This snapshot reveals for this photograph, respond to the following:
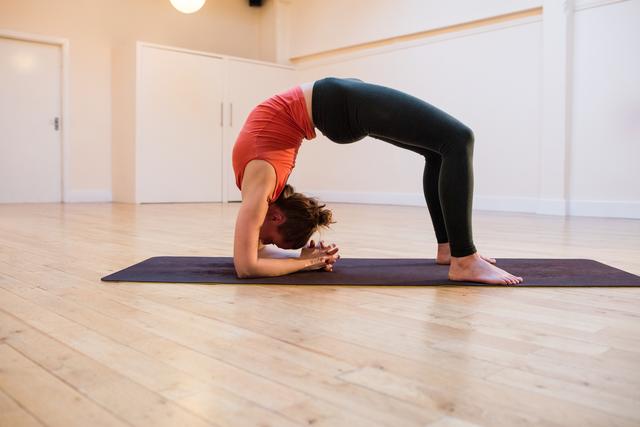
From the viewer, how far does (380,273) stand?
79.3 inches

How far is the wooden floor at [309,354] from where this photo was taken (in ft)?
2.66

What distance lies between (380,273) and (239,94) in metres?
5.92

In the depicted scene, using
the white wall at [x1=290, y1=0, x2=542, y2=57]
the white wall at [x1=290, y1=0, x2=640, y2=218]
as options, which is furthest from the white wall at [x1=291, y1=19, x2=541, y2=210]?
the white wall at [x1=290, y1=0, x2=542, y2=57]

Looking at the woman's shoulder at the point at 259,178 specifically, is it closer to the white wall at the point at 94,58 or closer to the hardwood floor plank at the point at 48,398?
the hardwood floor plank at the point at 48,398

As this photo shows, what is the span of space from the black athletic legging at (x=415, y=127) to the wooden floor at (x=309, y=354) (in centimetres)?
24

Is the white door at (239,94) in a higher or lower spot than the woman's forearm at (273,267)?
higher

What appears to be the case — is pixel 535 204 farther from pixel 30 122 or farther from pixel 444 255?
pixel 30 122

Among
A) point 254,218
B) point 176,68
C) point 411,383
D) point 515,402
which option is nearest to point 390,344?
point 411,383

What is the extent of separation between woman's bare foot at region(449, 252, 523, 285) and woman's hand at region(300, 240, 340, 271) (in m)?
0.43

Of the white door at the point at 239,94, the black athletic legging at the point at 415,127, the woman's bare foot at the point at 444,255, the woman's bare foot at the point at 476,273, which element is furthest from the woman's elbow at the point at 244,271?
the white door at the point at 239,94

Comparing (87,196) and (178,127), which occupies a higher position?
(178,127)

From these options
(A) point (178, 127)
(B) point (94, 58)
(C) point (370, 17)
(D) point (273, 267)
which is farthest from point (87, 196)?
(D) point (273, 267)

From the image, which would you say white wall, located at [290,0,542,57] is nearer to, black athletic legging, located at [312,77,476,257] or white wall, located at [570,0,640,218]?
white wall, located at [570,0,640,218]

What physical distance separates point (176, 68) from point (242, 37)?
153 centimetres
